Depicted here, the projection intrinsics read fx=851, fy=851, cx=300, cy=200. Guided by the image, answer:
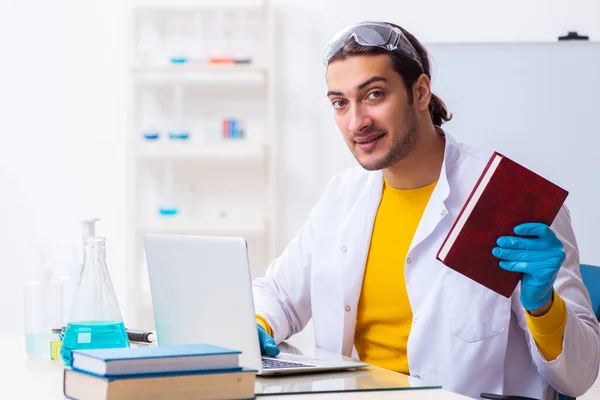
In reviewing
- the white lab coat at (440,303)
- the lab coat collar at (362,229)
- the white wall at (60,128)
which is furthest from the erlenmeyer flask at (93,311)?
the white wall at (60,128)

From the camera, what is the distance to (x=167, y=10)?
4047 mm

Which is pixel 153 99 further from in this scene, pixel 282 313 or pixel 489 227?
pixel 489 227

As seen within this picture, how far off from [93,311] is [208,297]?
0.63 feet

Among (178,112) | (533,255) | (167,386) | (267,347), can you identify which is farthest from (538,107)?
(167,386)

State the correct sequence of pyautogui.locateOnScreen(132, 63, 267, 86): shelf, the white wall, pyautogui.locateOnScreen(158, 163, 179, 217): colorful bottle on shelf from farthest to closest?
the white wall
pyautogui.locateOnScreen(158, 163, 179, 217): colorful bottle on shelf
pyautogui.locateOnScreen(132, 63, 267, 86): shelf

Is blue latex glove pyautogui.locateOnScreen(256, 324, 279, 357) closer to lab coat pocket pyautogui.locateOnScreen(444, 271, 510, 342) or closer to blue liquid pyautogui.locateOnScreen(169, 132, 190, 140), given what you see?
lab coat pocket pyautogui.locateOnScreen(444, 271, 510, 342)

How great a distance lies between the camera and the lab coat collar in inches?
70.8

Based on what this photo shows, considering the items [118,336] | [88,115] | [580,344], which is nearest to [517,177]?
[580,344]

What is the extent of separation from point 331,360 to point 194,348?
44cm

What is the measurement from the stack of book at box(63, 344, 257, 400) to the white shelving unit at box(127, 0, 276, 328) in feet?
9.35

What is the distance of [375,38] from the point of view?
1.84 meters

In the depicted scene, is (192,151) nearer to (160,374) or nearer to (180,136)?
(180,136)

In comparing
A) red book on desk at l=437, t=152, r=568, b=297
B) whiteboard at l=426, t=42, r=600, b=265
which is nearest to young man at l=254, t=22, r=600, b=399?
red book on desk at l=437, t=152, r=568, b=297

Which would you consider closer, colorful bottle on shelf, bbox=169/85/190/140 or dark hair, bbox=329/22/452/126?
dark hair, bbox=329/22/452/126
